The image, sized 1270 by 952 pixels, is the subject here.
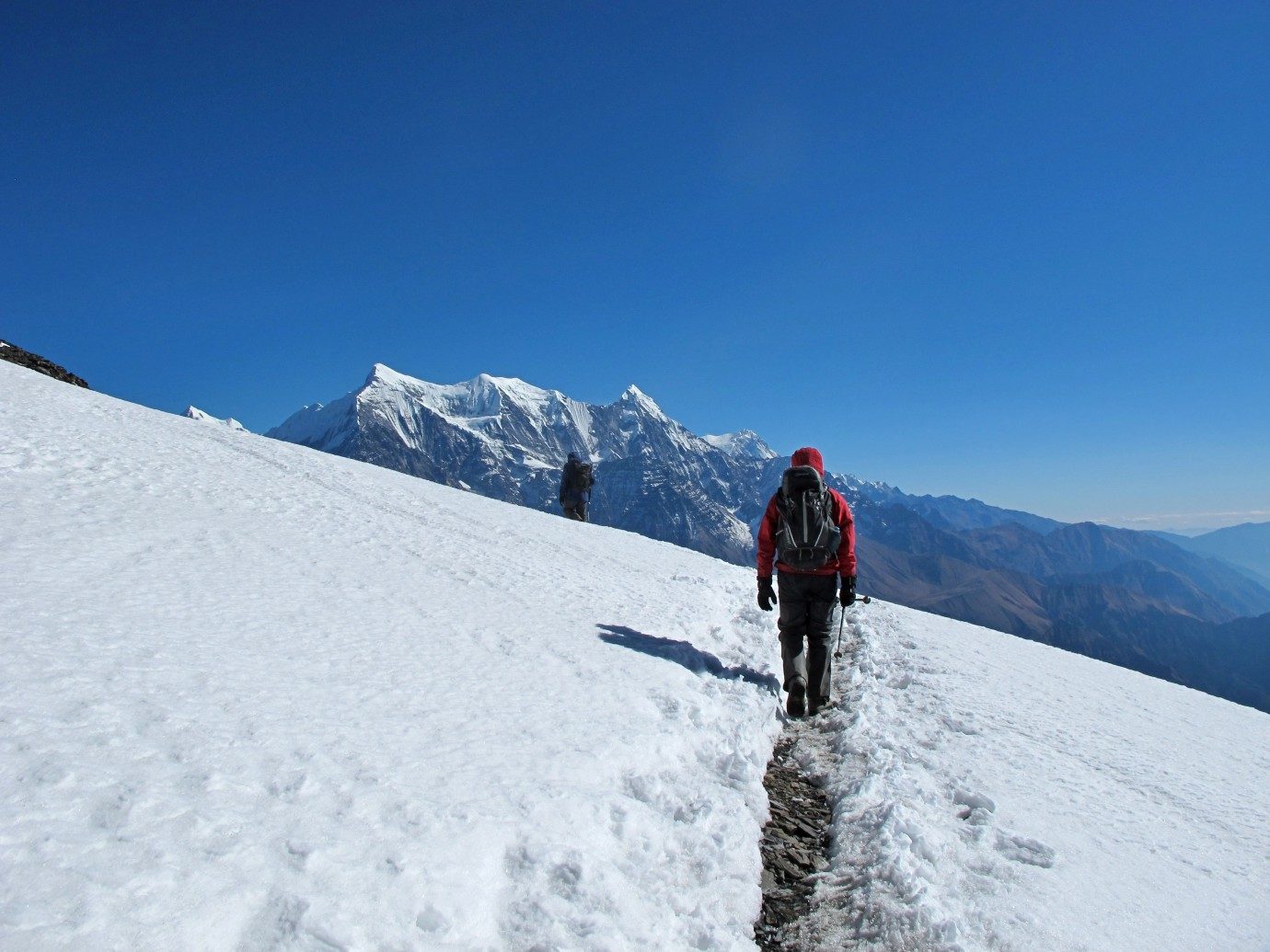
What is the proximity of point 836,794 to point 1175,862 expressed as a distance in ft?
9.09

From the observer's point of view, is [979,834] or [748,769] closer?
[979,834]

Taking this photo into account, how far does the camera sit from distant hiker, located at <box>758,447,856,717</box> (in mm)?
8617

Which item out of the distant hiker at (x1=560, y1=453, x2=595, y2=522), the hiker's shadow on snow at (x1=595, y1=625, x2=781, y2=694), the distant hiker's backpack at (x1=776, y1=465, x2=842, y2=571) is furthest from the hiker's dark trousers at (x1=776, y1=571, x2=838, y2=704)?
the distant hiker at (x1=560, y1=453, x2=595, y2=522)

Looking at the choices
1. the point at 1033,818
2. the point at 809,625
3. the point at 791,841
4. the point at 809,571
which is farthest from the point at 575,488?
the point at 1033,818

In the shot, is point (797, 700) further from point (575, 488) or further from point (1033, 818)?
point (575, 488)

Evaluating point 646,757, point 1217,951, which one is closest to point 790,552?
point 646,757

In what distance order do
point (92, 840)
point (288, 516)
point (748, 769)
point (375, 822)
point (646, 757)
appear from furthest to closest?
1. point (288, 516)
2. point (748, 769)
3. point (646, 757)
4. point (375, 822)
5. point (92, 840)

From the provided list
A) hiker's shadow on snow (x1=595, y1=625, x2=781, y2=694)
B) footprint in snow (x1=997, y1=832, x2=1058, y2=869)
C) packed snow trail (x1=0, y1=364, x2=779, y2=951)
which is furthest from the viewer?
hiker's shadow on snow (x1=595, y1=625, x2=781, y2=694)

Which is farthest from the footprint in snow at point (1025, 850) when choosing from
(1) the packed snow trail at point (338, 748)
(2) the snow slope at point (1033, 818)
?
(1) the packed snow trail at point (338, 748)

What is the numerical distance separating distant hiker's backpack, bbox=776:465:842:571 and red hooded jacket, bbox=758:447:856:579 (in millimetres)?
117

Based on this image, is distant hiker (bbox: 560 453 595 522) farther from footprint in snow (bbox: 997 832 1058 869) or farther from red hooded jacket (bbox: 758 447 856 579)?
footprint in snow (bbox: 997 832 1058 869)

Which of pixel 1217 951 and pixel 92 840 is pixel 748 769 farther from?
pixel 92 840

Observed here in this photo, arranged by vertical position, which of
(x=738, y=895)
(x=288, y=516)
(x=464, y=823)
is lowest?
(x=738, y=895)

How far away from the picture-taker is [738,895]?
15.0ft
